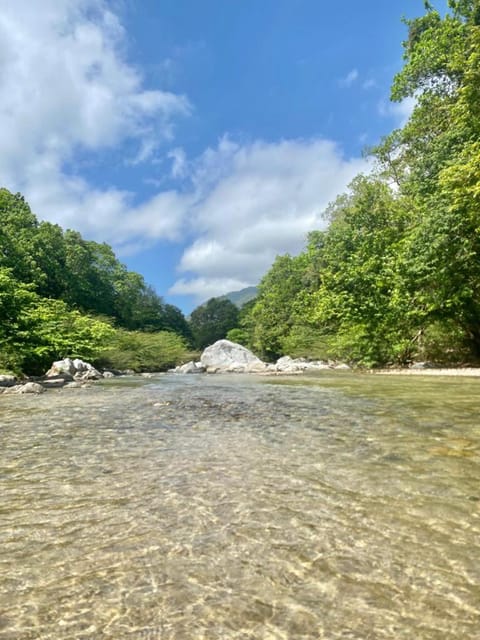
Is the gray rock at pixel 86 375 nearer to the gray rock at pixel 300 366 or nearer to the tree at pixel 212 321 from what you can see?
the gray rock at pixel 300 366

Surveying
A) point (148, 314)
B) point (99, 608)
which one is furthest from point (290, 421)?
point (148, 314)

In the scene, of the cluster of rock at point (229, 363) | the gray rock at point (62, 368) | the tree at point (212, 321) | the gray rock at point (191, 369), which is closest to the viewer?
the gray rock at point (62, 368)

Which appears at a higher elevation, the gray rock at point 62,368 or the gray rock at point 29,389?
the gray rock at point 62,368

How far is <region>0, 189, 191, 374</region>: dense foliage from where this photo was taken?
1647cm

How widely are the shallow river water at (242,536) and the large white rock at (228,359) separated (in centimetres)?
2904

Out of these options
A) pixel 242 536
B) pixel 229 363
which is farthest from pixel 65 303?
pixel 242 536

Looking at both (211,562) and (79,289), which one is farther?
(79,289)

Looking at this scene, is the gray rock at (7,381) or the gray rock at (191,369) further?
the gray rock at (191,369)

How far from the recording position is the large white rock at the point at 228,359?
113 feet

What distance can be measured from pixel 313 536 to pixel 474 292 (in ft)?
58.2

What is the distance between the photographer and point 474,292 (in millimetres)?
17531

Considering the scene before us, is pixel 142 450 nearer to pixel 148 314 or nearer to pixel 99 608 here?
pixel 99 608

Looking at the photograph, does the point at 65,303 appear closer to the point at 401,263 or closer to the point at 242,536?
the point at 401,263

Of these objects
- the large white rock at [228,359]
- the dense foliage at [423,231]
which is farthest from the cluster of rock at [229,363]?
the dense foliage at [423,231]
